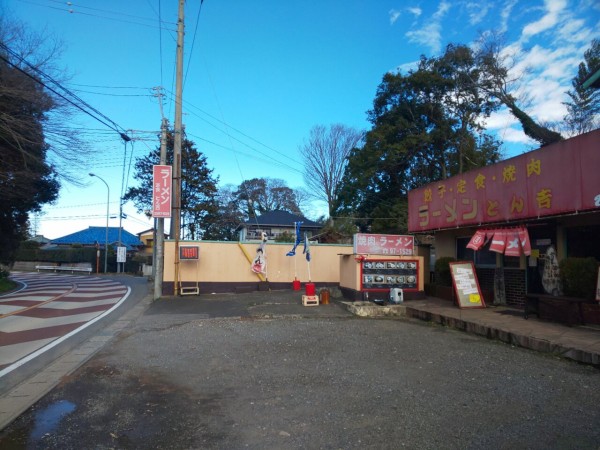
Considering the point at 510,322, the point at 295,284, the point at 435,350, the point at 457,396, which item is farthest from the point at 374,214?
the point at 457,396

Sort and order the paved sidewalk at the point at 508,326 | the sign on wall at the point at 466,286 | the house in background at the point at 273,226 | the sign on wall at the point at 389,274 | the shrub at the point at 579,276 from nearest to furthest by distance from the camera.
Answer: the paved sidewalk at the point at 508,326
the shrub at the point at 579,276
the sign on wall at the point at 466,286
the sign on wall at the point at 389,274
the house in background at the point at 273,226

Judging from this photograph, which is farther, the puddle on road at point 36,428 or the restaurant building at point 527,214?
the restaurant building at point 527,214

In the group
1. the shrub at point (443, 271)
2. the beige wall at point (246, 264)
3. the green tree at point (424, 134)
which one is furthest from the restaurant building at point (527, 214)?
the green tree at point (424, 134)

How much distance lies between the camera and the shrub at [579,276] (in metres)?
9.13

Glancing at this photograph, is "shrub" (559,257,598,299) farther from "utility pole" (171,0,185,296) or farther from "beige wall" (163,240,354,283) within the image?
"utility pole" (171,0,185,296)

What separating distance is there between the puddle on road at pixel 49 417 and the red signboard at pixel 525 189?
33.2 ft

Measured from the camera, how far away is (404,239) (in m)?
14.6

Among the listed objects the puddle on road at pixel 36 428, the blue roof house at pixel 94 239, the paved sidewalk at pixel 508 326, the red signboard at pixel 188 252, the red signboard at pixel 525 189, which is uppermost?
the blue roof house at pixel 94 239

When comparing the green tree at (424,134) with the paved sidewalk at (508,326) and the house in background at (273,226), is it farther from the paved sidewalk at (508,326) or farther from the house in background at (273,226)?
the paved sidewalk at (508,326)

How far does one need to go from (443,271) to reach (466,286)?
2952mm

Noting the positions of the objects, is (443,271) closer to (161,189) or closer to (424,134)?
(161,189)

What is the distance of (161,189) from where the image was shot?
1656cm

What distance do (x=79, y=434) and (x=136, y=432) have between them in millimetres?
548

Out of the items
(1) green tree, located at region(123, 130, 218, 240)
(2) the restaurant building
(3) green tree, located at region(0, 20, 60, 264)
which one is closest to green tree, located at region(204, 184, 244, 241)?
(1) green tree, located at region(123, 130, 218, 240)
